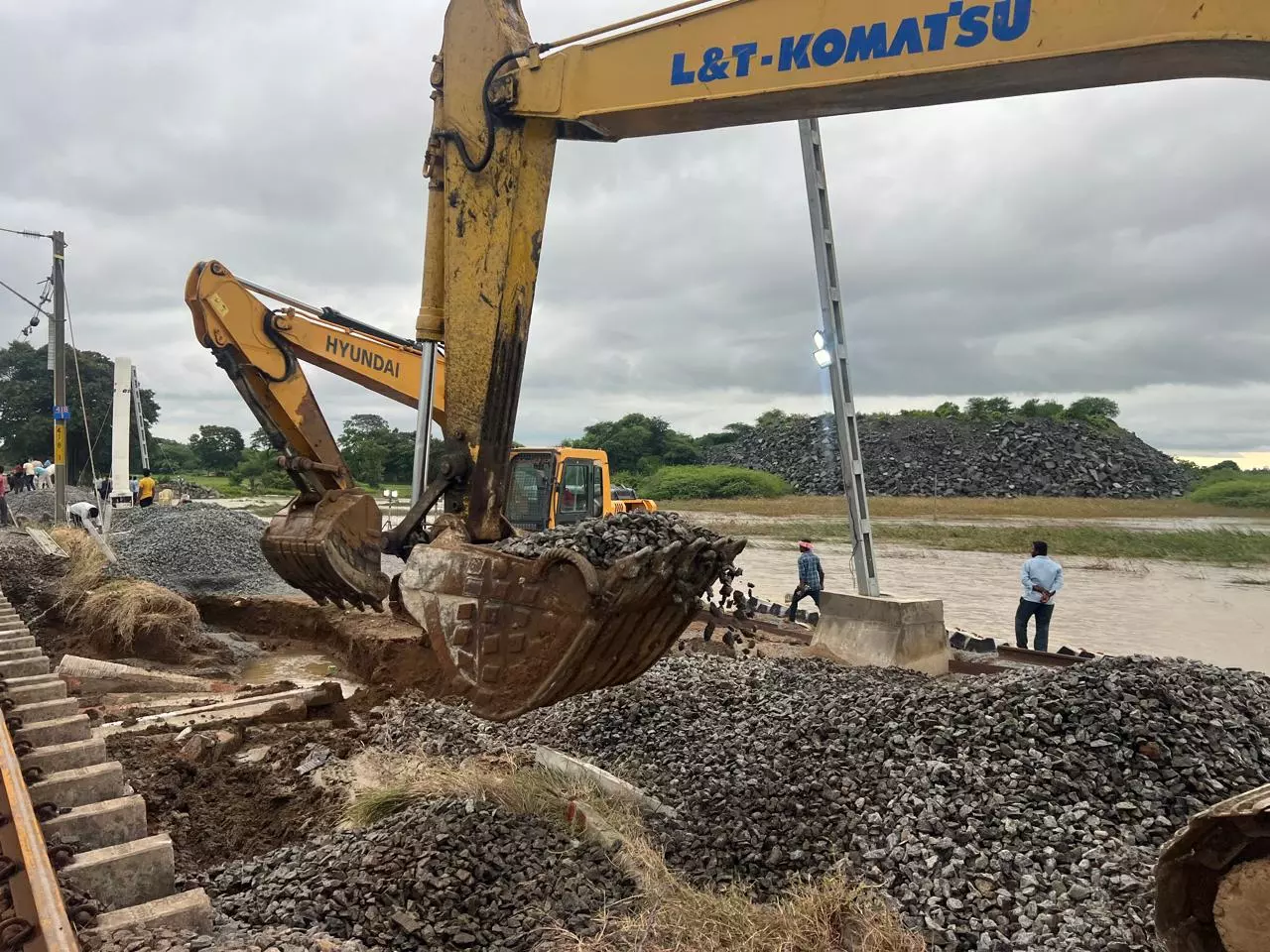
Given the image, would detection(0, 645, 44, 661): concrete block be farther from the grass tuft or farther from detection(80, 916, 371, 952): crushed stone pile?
detection(80, 916, 371, 952): crushed stone pile

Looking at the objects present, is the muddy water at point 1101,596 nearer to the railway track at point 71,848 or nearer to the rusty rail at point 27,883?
the railway track at point 71,848

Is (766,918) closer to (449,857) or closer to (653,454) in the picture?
(449,857)

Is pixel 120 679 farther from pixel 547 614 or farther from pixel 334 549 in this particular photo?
pixel 547 614

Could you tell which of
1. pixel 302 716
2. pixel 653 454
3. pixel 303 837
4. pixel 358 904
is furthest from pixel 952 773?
pixel 653 454

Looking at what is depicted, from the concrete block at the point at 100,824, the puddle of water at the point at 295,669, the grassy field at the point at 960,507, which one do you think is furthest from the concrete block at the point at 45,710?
the grassy field at the point at 960,507

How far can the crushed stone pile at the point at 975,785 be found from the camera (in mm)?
3084

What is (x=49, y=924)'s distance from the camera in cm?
226

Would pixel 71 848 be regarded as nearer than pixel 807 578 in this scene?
Yes

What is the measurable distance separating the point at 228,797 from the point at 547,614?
2.74 m

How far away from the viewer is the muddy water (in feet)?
37.0

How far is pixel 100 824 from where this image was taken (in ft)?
10.2

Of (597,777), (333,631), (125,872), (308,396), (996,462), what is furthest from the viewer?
(996,462)

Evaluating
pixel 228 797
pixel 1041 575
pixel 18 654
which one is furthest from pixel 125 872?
pixel 1041 575

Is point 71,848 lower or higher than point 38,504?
lower
